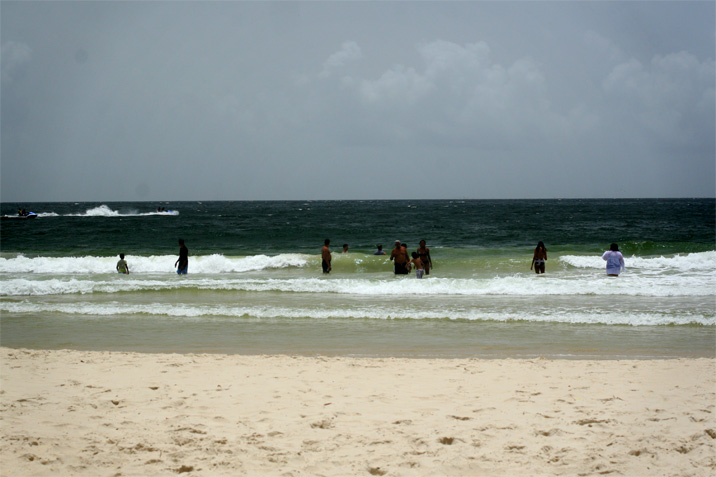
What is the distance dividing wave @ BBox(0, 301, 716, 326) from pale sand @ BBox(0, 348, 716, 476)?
12.3ft

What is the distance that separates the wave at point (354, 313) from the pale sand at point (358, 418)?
12.3ft

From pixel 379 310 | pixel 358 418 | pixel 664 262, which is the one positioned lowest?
pixel 379 310

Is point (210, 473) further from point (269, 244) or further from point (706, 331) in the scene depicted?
point (269, 244)

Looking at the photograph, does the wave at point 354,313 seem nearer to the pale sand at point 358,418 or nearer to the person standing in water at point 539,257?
the pale sand at point 358,418

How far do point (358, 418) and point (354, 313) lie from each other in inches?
275

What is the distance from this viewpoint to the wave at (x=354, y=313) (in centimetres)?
1131

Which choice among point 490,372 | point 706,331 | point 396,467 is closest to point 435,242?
point 706,331

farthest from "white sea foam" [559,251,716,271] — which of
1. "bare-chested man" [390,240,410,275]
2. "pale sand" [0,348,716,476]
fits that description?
"pale sand" [0,348,716,476]

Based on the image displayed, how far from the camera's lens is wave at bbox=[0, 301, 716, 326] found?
11.3 metres

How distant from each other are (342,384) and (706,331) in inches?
286

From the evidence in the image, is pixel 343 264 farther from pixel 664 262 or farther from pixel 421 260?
pixel 664 262

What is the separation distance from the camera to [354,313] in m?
12.3

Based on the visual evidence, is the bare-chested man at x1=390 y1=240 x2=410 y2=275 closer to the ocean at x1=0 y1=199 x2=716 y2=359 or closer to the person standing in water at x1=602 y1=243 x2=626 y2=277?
the ocean at x1=0 y1=199 x2=716 y2=359

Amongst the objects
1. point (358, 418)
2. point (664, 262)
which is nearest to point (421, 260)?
point (664, 262)
